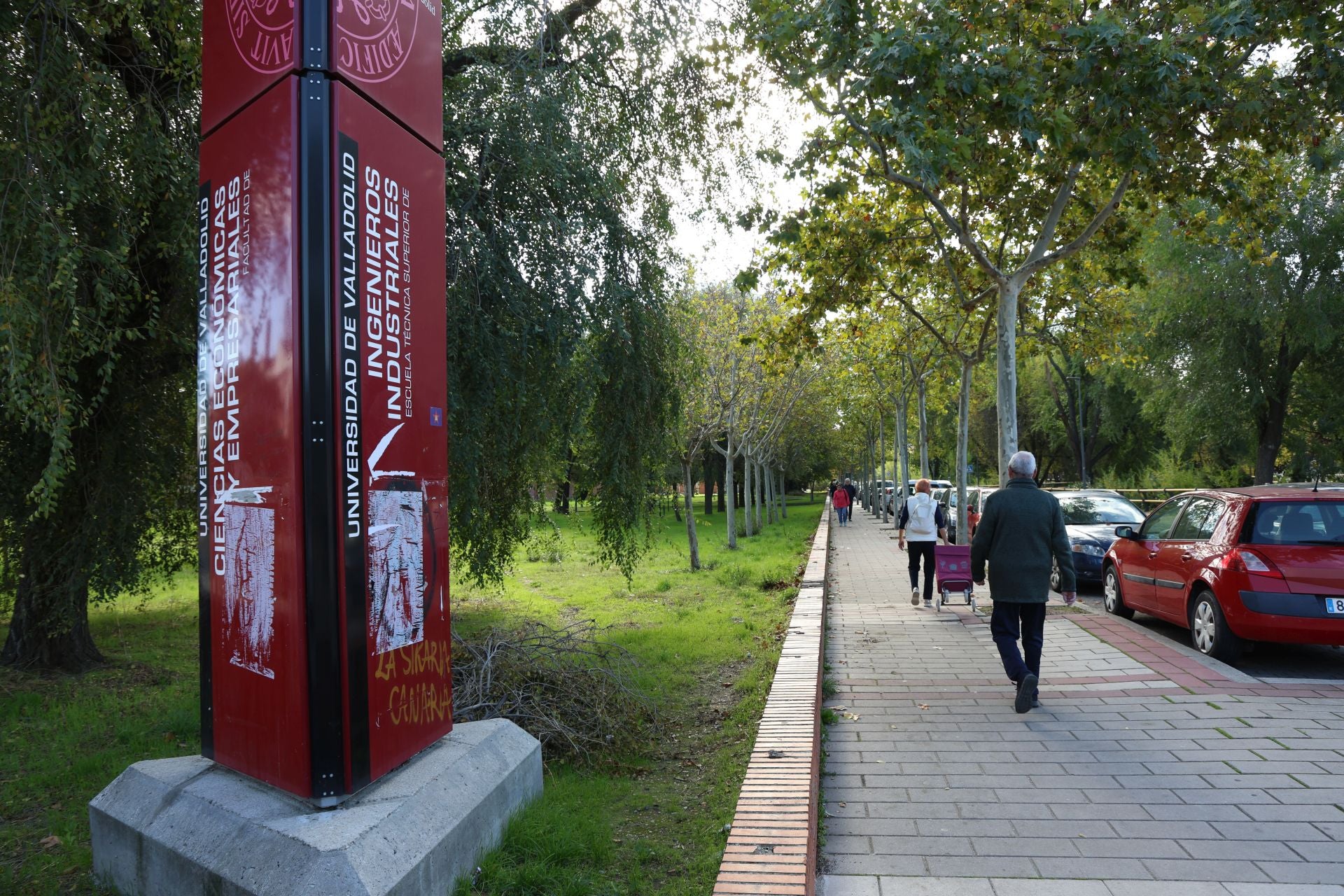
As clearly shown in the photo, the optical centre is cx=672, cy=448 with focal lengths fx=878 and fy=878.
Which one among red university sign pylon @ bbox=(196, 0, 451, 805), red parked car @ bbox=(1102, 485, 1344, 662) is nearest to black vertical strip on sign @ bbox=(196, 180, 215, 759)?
red university sign pylon @ bbox=(196, 0, 451, 805)

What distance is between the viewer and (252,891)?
9.77 feet

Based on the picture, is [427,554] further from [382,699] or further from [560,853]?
[560,853]

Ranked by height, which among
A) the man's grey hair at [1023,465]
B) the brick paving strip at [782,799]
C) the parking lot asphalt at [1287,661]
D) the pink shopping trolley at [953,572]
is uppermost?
the man's grey hair at [1023,465]

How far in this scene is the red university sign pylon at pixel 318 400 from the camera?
11.0 feet

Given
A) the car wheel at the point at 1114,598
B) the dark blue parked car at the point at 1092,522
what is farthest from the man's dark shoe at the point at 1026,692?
the dark blue parked car at the point at 1092,522

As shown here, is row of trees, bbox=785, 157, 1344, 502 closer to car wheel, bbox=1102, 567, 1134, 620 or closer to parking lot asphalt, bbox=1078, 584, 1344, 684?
car wheel, bbox=1102, 567, 1134, 620

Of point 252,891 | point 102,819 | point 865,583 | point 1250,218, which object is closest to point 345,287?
point 252,891

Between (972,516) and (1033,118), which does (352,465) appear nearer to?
(1033,118)

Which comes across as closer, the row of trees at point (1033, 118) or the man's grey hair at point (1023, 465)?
the man's grey hair at point (1023, 465)

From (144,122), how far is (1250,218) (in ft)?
39.1

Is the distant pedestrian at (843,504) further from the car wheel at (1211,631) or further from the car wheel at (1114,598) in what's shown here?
the car wheel at (1211,631)

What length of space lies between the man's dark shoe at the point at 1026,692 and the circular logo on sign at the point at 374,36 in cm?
550

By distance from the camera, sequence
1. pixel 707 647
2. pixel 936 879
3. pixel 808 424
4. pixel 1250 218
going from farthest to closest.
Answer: pixel 808 424 → pixel 1250 218 → pixel 707 647 → pixel 936 879

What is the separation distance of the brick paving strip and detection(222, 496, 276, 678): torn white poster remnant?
204cm
